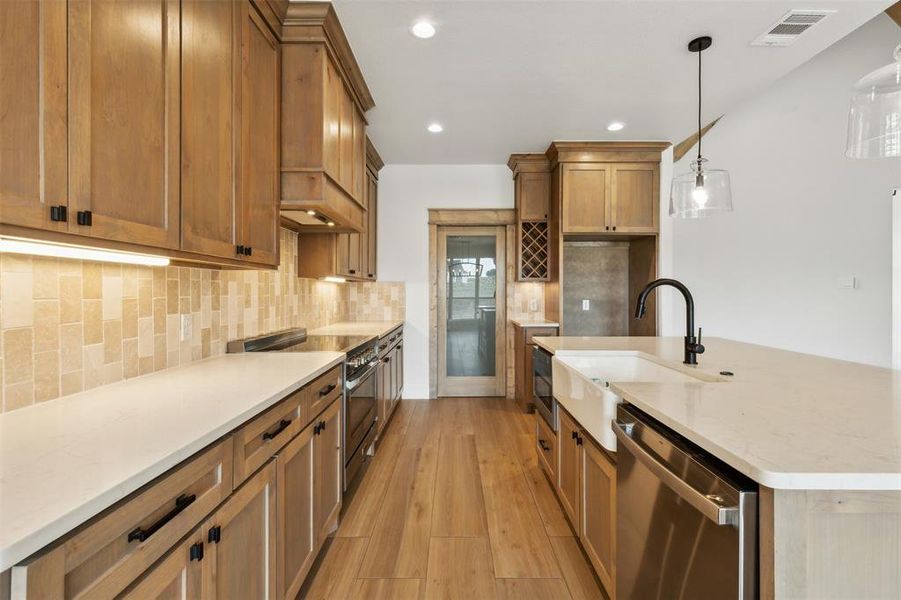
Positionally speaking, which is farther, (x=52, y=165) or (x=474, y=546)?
(x=474, y=546)

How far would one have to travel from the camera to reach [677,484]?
929 mm

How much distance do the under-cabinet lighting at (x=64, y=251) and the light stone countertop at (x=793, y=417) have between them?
63.3 inches

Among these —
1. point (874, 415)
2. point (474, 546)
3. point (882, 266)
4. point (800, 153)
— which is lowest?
point (474, 546)

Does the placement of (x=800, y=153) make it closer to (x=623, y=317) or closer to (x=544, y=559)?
(x=623, y=317)

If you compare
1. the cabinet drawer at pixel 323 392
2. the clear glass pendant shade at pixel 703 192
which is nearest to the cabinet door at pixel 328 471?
the cabinet drawer at pixel 323 392

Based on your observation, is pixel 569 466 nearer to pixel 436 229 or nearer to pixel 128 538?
pixel 128 538

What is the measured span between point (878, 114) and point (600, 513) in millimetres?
1731

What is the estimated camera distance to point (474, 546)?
193 cm

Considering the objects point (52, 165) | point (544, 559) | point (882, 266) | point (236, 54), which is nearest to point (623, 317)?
point (882, 266)

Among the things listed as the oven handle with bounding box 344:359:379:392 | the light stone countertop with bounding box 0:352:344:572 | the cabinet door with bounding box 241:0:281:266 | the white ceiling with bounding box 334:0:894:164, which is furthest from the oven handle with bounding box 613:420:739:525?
the white ceiling with bounding box 334:0:894:164

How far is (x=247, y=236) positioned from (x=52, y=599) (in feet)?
4.63

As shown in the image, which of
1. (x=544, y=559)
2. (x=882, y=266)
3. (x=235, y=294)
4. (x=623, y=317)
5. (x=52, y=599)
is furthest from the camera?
(x=623, y=317)

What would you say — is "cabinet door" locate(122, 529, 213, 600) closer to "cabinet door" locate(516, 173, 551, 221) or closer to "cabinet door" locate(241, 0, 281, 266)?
"cabinet door" locate(241, 0, 281, 266)

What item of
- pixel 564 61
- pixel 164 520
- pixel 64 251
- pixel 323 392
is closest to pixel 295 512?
pixel 323 392
